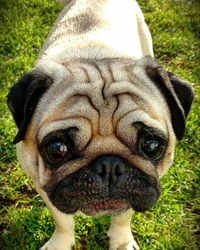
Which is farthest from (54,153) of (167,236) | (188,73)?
(188,73)

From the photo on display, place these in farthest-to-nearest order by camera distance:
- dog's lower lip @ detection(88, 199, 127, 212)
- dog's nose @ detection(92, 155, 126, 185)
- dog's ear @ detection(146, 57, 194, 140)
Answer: dog's ear @ detection(146, 57, 194, 140) → dog's lower lip @ detection(88, 199, 127, 212) → dog's nose @ detection(92, 155, 126, 185)

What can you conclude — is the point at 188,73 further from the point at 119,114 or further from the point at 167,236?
the point at 119,114

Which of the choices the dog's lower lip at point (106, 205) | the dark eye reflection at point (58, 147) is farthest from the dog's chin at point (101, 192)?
the dark eye reflection at point (58, 147)

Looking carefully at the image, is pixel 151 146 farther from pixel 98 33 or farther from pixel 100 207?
pixel 98 33

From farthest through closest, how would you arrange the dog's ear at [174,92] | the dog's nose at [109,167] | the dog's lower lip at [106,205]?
the dog's ear at [174,92], the dog's lower lip at [106,205], the dog's nose at [109,167]

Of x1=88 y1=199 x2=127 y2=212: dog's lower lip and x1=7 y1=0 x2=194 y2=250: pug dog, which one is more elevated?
x1=7 y1=0 x2=194 y2=250: pug dog

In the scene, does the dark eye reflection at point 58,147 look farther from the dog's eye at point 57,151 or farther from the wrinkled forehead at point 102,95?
the wrinkled forehead at point 102,95

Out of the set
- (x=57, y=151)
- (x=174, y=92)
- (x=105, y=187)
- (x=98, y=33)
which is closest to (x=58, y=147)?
(x=57, y=151)

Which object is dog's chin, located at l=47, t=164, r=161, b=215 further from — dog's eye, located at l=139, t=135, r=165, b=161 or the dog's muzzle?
dog's eye, located at l=139, t=135, r=165, b=161

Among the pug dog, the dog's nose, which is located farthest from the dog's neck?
the dog's nose
